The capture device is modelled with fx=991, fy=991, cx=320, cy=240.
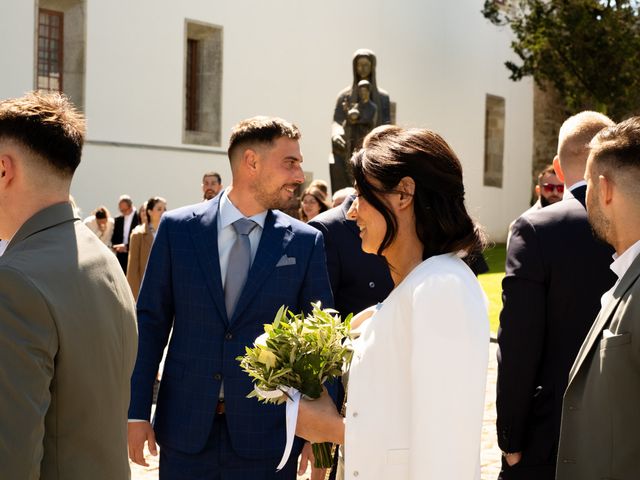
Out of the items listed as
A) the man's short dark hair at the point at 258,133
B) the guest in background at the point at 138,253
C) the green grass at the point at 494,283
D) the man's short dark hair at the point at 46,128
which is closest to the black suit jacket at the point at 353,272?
the man's short dark hair at the point at 258,133

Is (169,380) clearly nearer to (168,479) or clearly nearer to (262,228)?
(168,479)

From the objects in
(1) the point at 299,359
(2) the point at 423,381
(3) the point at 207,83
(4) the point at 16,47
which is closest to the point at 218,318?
(1) the point at 299,359

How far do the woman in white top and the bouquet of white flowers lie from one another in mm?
68

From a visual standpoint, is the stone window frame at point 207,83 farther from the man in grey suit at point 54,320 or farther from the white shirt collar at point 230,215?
the man in grey suit at point 54,320

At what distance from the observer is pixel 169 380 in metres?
4.16

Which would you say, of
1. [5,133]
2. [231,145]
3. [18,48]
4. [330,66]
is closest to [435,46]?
[330,66]

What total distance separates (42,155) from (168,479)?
1817 millimetres

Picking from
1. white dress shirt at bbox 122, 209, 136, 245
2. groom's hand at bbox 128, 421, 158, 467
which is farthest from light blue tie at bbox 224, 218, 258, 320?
white dress shirt at bbox 122, 209, 136, 245

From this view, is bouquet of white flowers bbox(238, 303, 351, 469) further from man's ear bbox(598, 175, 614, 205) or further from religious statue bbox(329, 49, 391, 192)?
religious statue bbox(329, 49, 391, 192)

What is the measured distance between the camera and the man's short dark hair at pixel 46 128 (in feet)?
8.82

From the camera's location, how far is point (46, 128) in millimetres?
2713

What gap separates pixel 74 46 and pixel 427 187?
18602mm

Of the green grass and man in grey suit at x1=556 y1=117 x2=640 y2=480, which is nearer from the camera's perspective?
man in grey suit at x1=556 y1=117 x2=640 y2=480

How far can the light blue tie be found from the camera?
4.18m
